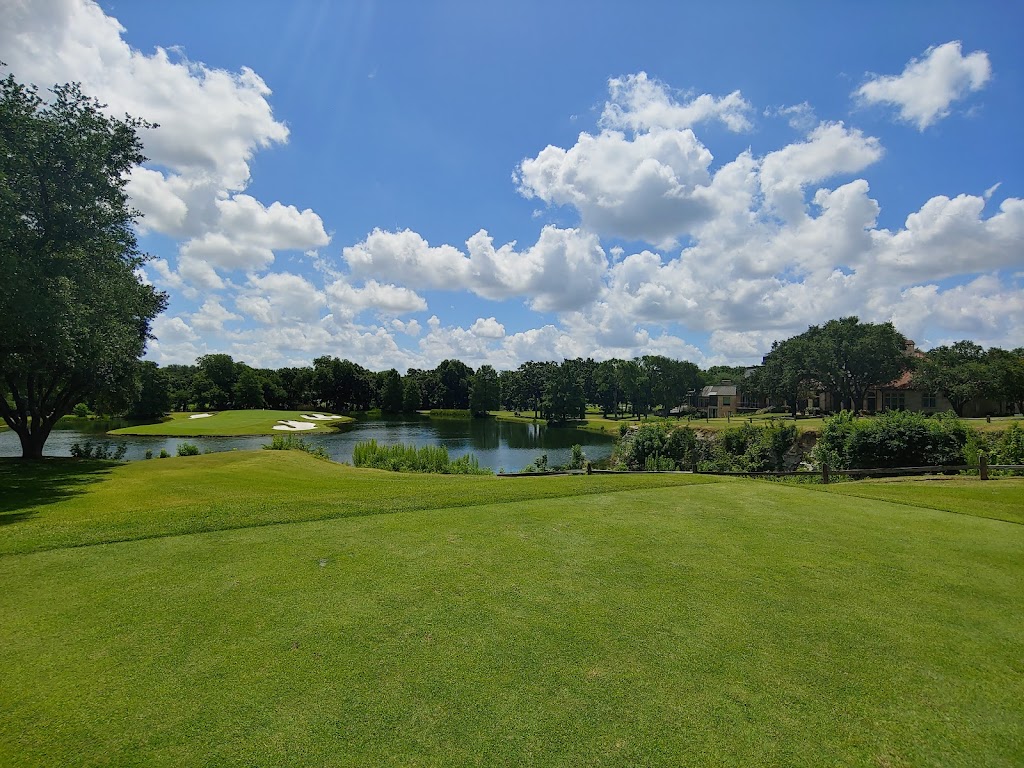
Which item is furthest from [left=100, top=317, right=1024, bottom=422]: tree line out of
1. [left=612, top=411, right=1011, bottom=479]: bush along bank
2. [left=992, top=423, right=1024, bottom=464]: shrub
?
[left=992, top=423, right=1024, bottom=464]: shrub

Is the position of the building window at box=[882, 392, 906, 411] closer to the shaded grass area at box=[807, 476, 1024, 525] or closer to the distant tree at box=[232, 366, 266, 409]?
the shaded grass area at box=[807, 476, 1024, 525]

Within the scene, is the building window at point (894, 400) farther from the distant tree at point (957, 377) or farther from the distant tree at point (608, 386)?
the distant tree at point (608, 386)

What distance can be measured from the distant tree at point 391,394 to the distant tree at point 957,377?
86130 millimetres

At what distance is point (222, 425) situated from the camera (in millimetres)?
63688

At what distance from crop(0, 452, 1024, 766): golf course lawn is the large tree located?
19.2 feet

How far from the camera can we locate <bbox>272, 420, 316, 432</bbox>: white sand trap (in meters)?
65.9

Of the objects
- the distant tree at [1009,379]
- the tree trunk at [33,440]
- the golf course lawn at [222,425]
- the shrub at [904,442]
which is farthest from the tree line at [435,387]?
the shrub at [904,442]

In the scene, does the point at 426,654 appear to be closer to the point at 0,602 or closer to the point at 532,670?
the point at 532,670

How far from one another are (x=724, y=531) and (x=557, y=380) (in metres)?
80.1

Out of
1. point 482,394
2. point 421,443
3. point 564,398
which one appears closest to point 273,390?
point 482,394

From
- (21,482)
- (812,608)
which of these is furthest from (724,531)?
(21,482)

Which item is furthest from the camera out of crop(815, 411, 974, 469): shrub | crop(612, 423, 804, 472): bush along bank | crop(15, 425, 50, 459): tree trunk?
crop(612, 423, 804, 472): bush along bank

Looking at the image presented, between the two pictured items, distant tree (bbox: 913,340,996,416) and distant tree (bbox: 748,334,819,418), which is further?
distant tree (bbox: 748,334,819,418)

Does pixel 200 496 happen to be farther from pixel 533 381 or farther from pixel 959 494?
pixel 533 381
